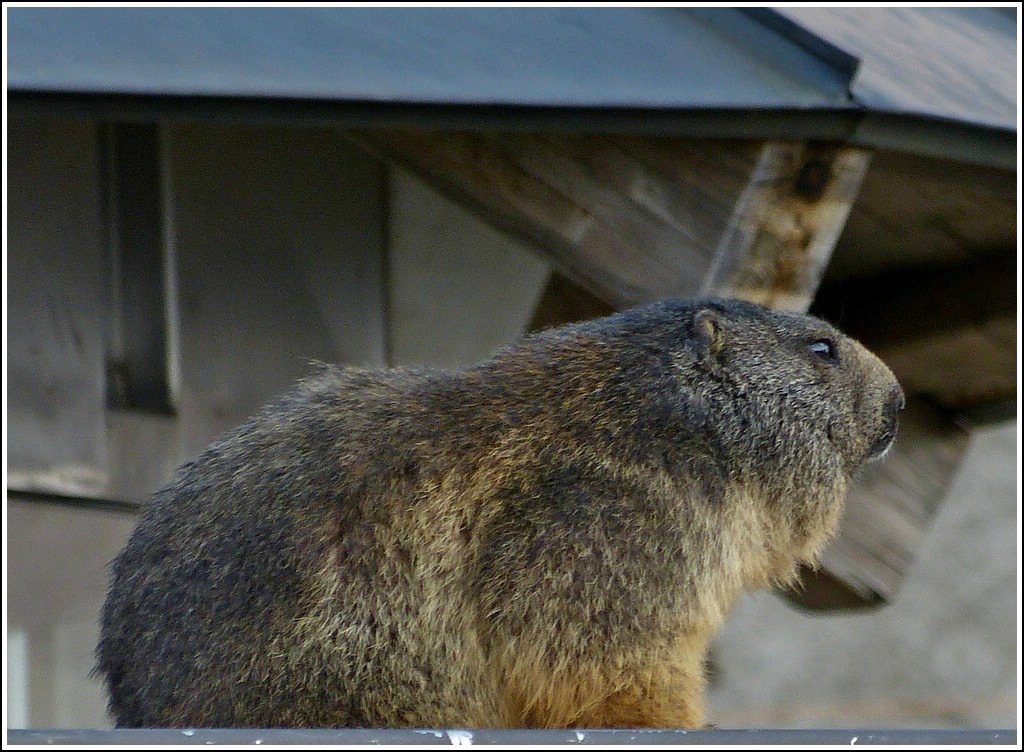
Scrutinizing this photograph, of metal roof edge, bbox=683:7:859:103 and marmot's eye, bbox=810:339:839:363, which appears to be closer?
marmot's eye, bbox=810:339:839:363

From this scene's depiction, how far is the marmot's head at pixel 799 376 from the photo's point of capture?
3.39 metres

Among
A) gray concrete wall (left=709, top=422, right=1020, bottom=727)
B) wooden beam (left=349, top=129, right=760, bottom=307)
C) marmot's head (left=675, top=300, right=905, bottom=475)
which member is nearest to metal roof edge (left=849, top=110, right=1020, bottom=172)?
wooden beam (left=349, top=129, right=760, bottom=307)

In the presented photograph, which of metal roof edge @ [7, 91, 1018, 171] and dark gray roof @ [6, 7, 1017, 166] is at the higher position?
dark gray roof @ [6, 7, 1017, 166]

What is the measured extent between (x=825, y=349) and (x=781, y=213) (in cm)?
55

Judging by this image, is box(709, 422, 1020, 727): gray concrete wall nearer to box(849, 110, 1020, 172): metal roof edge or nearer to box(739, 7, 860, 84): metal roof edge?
box(849, 110, 1020, 172): metal roof edge

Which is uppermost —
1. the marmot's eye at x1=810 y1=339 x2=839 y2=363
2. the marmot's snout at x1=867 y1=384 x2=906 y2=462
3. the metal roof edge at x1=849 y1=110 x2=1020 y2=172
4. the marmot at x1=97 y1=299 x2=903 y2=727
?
the metal roof edge at x1=849 y1=110 x2=1020 y2=172

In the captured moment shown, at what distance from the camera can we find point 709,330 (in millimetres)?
3377

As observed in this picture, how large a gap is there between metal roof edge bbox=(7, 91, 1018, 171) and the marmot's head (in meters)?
0.56

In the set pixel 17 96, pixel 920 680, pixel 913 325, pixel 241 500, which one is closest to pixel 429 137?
pixel 17 96

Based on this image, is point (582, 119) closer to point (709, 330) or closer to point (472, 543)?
point (709, 330)

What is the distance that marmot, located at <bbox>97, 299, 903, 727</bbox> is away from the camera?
2764mm

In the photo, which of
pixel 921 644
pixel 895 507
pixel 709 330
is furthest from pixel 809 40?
pixel 921 644

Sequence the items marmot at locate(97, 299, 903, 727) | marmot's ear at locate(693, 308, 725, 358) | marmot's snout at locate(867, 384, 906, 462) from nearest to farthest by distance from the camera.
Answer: marmot at locate(97, 299, 903, 727), marmot's ear at locate(693, 308, 725, 358), marmot's snout at locate(867, 384, 906, 462)

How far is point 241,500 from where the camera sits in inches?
112
